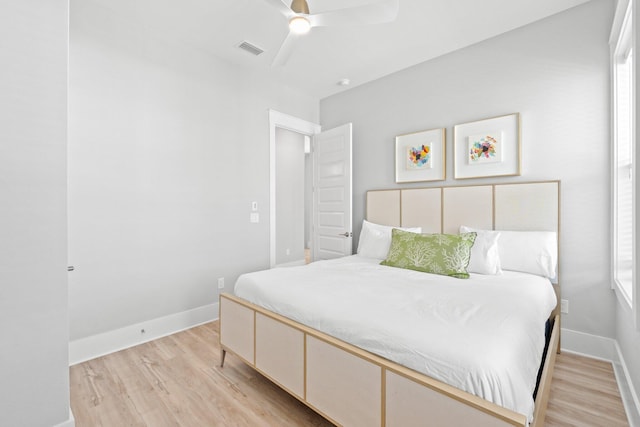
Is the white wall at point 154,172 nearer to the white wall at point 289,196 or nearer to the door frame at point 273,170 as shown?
the door frame at point 273,170

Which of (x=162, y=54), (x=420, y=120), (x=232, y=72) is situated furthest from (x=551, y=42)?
(x=162, y=54)

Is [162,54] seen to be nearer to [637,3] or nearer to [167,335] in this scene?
[167,335]

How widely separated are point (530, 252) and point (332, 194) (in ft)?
7.41

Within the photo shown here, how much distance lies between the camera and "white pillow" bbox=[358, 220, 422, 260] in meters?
3.00

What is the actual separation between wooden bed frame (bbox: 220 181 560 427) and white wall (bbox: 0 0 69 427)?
Result: 99 cm

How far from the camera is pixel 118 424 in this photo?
1.64 m

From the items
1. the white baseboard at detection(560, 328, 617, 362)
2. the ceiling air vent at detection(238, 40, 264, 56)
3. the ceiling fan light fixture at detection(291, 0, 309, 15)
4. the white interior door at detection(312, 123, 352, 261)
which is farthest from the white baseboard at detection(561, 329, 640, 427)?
the ceiling air vent at detection(238, 40, 264, 56)

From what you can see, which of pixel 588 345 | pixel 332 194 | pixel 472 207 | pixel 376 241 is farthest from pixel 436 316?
pixel 332 194

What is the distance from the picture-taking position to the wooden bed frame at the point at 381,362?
3.49 feet

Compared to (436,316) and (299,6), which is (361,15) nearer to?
(299,6)

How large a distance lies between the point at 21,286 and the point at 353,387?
1.67 metres

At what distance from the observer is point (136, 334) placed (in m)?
2.59

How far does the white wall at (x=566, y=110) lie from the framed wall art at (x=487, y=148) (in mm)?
69

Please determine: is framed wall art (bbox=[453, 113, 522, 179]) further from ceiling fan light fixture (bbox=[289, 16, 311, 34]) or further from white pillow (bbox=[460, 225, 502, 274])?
ceiling fan light fixture (bbox=[289, 16, 311, 34])
